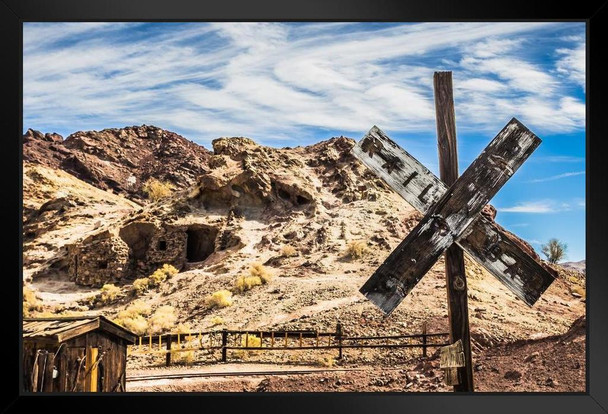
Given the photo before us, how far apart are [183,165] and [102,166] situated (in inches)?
241

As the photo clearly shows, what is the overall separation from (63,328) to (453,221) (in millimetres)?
4084

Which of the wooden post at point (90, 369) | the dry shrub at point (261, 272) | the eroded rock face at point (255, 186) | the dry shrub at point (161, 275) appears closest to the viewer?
the wooden post at point (90, 369)

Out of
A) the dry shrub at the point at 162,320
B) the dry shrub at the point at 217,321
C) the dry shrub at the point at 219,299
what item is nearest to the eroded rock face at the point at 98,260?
the dry shrub at the point at 162,320

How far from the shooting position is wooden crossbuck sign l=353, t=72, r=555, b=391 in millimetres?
4219

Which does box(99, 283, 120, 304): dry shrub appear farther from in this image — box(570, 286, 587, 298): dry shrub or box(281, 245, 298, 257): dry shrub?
box(570, 286, 587, 298): dry shrub

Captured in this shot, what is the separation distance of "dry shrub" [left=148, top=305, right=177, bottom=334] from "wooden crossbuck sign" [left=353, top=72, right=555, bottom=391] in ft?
54.7

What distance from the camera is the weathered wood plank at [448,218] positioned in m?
4.20

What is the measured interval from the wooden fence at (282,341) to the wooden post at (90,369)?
8600mm

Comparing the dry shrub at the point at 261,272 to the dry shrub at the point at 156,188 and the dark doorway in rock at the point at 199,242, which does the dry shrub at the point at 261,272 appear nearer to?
the dark doorway in rock at the point at 199,242

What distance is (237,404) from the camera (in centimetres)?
445

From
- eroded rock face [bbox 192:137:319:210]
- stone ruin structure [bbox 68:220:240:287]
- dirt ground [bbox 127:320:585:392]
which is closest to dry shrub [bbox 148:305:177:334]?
dirt ground [bbox 127:320:585:392]

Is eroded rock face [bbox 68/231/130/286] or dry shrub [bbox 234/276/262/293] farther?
eroded rock face [bbox 68/231/130/286]
